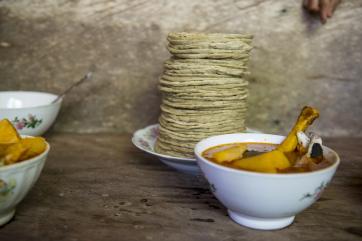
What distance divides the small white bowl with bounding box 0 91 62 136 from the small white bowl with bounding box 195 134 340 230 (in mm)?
463

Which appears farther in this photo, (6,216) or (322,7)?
(322,7)

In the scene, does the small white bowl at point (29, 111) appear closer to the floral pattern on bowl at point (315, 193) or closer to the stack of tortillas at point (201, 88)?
the stack of tortillas at point (201, 88)

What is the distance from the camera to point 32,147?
0.52 meters

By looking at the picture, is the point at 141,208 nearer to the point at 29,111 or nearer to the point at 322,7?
the point at 29,111

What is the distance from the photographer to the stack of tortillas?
0.66 m

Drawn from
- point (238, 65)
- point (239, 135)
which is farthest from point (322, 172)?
point (238, 65)

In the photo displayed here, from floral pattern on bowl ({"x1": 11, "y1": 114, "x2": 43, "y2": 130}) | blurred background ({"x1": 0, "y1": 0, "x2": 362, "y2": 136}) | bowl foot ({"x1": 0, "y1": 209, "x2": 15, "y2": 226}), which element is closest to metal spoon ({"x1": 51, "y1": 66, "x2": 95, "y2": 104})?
blurred background ({"x1": 0, "y1": 0, "x2": 362, "y2": 136})

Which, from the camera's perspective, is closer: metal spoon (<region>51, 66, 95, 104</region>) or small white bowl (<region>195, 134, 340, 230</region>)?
small white bowl (<region>195, 134, 340, 230</region>)

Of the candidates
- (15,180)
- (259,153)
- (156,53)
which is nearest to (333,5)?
(156,53)

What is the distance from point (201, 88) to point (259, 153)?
0.17 meters

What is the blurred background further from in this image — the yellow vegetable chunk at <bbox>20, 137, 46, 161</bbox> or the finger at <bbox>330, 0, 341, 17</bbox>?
the yellow vegetable chunk at <bbox>20, 137, 46, 161</bbox>

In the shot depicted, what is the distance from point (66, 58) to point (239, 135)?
1.87ft

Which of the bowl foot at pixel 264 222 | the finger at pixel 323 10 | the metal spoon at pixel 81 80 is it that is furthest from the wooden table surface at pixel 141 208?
the finger at pixel 323 10

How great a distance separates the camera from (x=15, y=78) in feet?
3.27
